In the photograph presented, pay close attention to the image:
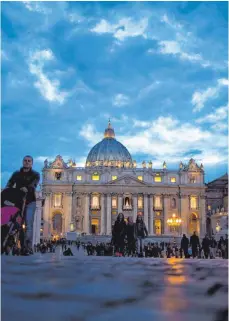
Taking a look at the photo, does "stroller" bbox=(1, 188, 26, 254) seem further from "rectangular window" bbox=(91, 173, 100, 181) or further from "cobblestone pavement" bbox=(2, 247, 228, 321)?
"rectangular window" bbox=(91, 173, 100, 181)

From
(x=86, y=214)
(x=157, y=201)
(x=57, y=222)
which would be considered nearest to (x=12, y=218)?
(x=86, y=214)

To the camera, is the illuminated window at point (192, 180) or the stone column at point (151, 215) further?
the illuminated window at point (192, 180)

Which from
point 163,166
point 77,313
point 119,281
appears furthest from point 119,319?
point 163,166

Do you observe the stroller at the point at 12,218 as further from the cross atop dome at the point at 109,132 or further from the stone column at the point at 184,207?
the cross atop dome at the point at 109,132

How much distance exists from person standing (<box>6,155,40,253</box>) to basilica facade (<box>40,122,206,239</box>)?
61.9m

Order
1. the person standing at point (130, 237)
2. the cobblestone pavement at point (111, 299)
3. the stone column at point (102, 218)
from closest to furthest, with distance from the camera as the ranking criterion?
the cobblestone pavement at point (111, 299), the person standing at point (130, 237), the stone column at point (102, 218)

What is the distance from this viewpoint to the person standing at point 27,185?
8609mm

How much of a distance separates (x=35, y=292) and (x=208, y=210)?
3110 inches

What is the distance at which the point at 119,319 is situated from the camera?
2.13 m

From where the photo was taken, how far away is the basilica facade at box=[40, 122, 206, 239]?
71375 millimetres

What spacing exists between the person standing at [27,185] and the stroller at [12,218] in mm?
107

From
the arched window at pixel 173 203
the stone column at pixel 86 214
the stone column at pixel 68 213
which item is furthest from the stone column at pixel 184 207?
the stone column at pixel 68 213

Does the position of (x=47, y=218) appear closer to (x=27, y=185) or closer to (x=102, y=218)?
(x=102, y=218)

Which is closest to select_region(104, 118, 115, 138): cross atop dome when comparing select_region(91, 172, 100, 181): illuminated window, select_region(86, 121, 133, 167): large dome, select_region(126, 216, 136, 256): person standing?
select_region(86, 121, 133, 167): large dome
